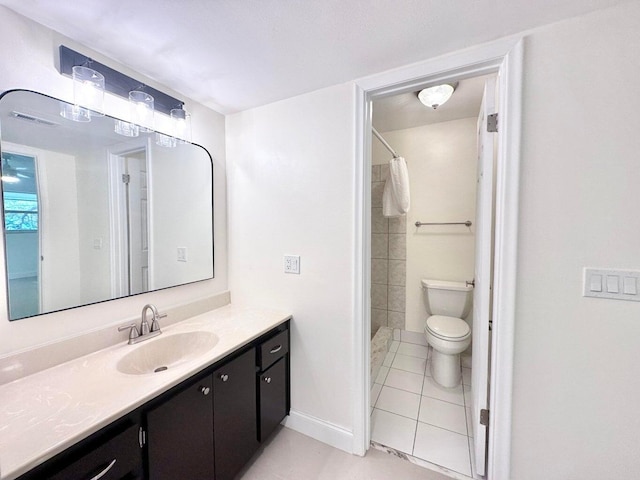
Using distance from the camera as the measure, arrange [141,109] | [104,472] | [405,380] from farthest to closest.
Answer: [405,380] → [141,109] → [104,472]

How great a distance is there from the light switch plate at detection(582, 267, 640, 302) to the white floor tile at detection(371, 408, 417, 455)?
1307 millimetres

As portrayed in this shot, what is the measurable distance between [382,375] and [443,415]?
589 millimetres

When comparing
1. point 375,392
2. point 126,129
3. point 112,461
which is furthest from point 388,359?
point 126,129

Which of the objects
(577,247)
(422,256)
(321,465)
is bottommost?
(321,465)

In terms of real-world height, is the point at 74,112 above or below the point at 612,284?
above

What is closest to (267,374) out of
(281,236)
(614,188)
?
(281,236)

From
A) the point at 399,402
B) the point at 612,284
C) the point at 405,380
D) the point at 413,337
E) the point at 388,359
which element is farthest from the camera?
the point at 413,337

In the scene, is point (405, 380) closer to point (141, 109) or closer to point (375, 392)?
point (375, 392)

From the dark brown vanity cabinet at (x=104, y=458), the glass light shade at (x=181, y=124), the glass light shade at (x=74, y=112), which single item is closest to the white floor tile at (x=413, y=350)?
the dark brown vanity cabinet at (x=104, y=458)

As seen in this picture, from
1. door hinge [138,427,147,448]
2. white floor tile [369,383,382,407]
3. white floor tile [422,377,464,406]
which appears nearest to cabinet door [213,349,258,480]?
door hinge [138,427,147,448]

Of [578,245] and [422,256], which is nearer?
[578,245]

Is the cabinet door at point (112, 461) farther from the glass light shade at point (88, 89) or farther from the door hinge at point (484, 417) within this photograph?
the door hinge at point (484, 417)

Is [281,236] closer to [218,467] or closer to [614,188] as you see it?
[218,467]

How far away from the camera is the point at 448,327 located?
2.14 meters
